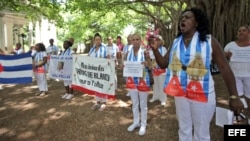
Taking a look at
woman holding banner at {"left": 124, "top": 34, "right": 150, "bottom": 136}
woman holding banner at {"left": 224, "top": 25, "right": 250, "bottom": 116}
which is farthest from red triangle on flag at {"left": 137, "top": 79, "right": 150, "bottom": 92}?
woman holding banner at {"left": 224, "top": 25, "right": 250, "bottom": 116}

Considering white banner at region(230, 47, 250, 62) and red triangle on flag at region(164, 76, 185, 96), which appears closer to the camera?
red triangle on flag at region(164, 76, 185, 96)

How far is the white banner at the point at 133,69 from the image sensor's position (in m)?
4.94

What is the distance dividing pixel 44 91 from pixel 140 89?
4826 millimetres

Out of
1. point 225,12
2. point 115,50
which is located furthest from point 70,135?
point 225,12

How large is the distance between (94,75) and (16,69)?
1749mm

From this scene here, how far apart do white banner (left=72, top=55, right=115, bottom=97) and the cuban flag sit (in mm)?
1062

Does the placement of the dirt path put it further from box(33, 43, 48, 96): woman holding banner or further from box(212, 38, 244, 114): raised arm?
box(212, 38, 244, 114): raised arm

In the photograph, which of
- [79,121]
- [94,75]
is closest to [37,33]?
[94,75]

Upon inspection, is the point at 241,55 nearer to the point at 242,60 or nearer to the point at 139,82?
the point at 242,60

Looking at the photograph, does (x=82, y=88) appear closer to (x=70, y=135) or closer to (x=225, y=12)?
(x=70, y=135)

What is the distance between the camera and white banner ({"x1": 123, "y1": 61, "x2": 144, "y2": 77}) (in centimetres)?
494

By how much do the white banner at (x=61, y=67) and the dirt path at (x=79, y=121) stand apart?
25.9 inches

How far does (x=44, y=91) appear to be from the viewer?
8898 mm

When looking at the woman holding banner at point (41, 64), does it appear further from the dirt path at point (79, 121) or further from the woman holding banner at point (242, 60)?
the woman holding banner at point (242, 60)
